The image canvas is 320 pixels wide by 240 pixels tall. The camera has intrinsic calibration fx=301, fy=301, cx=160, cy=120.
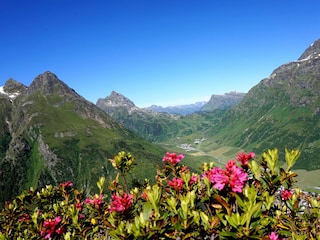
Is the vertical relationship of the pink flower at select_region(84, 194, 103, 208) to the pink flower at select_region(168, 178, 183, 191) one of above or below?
below

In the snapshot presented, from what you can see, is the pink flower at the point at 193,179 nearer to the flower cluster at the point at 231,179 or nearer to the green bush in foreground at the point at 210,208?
the green bush in foreground at the point at 210,208

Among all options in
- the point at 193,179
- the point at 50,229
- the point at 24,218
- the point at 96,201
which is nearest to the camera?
the point at 193,179

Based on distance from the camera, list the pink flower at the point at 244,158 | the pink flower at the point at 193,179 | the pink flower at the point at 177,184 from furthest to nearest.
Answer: the pink flower at the point at 193,179 → the pink flower at the point at 177,184 → the pink flower at the point at 244,158

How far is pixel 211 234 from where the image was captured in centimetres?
793

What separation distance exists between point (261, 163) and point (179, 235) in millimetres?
4402

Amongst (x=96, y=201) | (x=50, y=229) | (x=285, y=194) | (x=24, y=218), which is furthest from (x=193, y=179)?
(x=24, y=218)

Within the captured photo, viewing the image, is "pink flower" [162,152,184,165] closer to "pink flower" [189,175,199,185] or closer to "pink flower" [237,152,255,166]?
"pink flower" [189,175,199,185]

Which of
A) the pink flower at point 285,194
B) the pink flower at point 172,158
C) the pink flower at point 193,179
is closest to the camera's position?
the pink flower at point 193,179

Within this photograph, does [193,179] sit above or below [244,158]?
below

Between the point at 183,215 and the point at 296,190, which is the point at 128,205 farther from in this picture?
the point at 296,190

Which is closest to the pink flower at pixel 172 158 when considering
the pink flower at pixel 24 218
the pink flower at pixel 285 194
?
the pink flower at pixel 285 194

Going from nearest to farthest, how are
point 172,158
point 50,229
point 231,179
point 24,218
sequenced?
point 231,179 < point 50,229 < point 172,158 < point 24,218

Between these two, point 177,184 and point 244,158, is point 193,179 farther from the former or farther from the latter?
point 244,158

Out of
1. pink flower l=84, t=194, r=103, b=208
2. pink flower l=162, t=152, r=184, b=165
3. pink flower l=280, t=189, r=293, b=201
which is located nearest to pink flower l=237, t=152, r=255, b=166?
pink flower l=280, t=189, r=293, b=201
